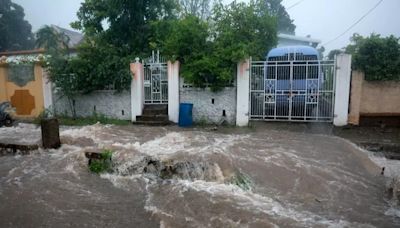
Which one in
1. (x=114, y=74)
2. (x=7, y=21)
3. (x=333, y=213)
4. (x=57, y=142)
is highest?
(x=7, y=21)

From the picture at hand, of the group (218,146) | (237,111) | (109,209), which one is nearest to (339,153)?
(218,146)

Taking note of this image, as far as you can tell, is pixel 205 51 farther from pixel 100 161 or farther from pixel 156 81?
pixel 100 161

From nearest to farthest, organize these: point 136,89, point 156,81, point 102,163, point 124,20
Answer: point 102,163 → point 136,89 → point 156,81 → point 124,20

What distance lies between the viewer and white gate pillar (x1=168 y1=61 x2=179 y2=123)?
11.4m

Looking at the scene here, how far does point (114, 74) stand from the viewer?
1166cm

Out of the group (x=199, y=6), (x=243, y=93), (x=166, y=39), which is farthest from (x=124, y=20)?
(x=199, y=6)

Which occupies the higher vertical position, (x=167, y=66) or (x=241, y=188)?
(x=167, y=66)

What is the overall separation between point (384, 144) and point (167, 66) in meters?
7.85

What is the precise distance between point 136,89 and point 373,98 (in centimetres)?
870

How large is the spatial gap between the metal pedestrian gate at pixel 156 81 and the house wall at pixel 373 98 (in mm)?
6927

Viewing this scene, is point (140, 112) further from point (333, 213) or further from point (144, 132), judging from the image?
point (333, 213)

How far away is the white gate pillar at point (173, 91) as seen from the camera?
11.4m

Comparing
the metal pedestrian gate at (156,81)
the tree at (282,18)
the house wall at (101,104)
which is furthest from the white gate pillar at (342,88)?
the tree at (282,18)

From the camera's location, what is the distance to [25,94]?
1340 centimetres
